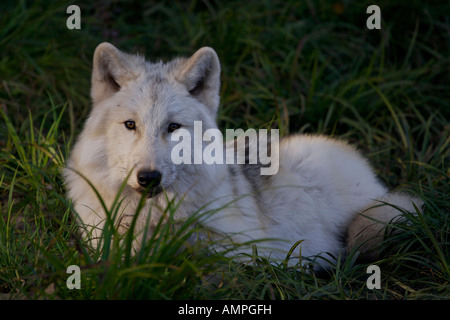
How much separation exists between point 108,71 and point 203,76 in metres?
0.71

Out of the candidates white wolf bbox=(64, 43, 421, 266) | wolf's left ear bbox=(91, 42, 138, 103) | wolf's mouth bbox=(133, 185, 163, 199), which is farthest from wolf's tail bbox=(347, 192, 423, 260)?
wolf's left ear bbox=(91, 42, 138, 103)

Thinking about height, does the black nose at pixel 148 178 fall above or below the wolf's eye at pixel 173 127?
below

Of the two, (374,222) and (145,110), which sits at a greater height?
(145,110)

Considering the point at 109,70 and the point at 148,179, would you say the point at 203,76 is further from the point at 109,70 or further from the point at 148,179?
the point at 148,179

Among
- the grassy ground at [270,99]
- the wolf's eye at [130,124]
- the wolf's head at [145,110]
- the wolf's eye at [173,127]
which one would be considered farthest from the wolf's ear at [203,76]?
the grassy ground at [270,99]

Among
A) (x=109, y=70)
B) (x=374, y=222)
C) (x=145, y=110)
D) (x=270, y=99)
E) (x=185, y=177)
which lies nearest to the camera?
(x=145, y=110)

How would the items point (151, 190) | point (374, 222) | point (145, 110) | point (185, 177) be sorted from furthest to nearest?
point (374, 222), point (185, 177), point (145, 110), point (151, 190)

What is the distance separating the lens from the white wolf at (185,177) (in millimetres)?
3646

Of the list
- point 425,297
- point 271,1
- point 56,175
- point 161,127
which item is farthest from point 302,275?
point 271,1

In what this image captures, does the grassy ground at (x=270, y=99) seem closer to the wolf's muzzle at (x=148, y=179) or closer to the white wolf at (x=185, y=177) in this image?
the white wolf at (x=185, y=177)

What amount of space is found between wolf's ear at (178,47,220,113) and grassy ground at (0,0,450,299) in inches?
49.1

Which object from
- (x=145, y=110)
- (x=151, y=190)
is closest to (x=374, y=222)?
(x=151, y=190)

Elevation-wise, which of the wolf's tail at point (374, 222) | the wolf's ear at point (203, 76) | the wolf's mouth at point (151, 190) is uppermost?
the wolf's ear at point (203, 76)

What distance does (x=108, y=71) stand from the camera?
13.1 feet
